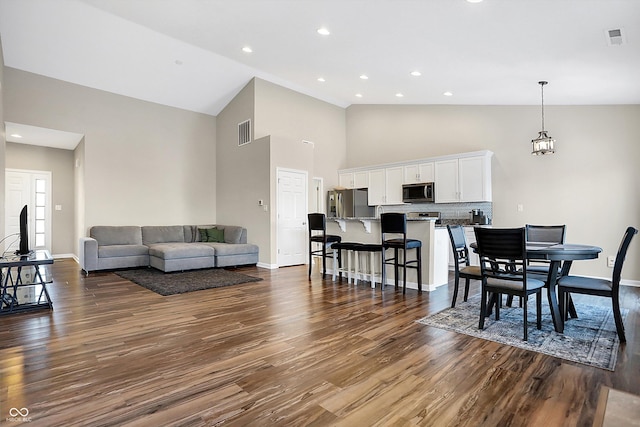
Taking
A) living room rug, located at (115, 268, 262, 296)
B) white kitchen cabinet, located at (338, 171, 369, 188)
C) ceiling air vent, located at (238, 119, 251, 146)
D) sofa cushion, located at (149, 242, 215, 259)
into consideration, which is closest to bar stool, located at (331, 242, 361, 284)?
living room rug, located at (115, 268, 262, 296)

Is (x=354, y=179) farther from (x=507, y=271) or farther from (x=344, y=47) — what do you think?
(x=507, y=271)

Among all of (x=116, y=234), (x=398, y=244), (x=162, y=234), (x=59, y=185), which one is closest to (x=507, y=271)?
(x=398, y=244)

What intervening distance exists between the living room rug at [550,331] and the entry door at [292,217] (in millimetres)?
3778

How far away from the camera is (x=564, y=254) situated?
112 inches

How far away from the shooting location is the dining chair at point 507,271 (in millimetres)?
2822

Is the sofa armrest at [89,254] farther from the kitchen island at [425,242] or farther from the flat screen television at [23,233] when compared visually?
the kitchen island at [425,242]

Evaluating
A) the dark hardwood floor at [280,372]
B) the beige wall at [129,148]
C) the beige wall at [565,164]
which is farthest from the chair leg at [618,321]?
the beige wall at [129,148]

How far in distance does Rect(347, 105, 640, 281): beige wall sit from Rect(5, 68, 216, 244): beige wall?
534 centimetres

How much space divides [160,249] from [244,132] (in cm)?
294

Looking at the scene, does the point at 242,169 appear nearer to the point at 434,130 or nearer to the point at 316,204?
the point at 316,204

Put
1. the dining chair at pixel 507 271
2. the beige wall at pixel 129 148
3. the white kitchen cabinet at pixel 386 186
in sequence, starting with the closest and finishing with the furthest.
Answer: the dining chair at pixel 507 271 < the beige wall at pixel 129 148 < the white kitchen cabinet at pixel 386 186

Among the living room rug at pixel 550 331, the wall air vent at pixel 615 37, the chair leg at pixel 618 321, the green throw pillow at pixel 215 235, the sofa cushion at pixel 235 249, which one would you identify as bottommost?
the living room rug at pixel 550 331

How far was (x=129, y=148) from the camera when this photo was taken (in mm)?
7355

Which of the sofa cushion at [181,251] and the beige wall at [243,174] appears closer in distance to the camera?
the sofa cushion at [181,251]
